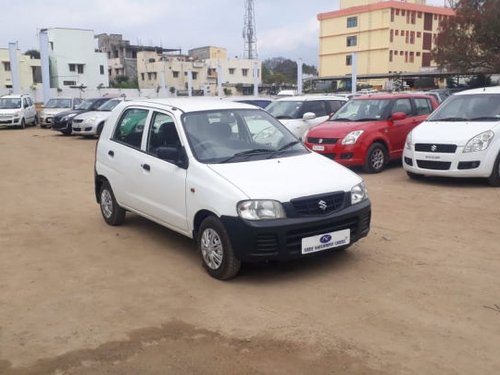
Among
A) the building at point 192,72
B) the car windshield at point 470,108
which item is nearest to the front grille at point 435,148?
the car windshield at point 470,108

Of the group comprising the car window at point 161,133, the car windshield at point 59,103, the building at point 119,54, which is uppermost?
the building at point 119,54

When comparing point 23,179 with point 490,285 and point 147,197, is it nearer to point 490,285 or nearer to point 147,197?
point 147,197

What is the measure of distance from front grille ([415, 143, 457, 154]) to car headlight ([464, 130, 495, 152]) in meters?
0.25

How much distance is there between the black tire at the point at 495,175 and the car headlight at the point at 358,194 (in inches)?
189

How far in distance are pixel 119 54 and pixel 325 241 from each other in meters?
92.4

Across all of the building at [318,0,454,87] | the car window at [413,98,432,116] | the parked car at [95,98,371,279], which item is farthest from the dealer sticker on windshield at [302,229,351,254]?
the building at [318,0,454,87]

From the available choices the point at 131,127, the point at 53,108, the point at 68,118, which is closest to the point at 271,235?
the point at 131,127

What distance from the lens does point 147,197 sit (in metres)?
6.18

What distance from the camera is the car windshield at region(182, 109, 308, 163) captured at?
5.55 meters

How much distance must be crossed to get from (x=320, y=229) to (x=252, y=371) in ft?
5.94

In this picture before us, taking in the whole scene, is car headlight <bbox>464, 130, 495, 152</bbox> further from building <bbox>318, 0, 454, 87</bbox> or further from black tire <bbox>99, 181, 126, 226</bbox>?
building <bbox>318, 0, 454, 87</bbox>

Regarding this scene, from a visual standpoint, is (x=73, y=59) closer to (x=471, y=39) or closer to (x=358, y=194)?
(x=471, y=39)

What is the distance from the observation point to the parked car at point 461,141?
9.12 metres

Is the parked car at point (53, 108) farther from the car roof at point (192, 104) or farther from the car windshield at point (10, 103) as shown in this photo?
the car roof at point (192, 104)
